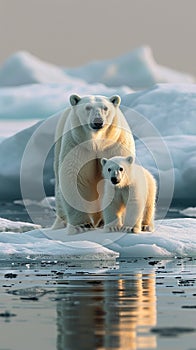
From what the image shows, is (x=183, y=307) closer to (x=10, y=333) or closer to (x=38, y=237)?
(x=10, y=333)

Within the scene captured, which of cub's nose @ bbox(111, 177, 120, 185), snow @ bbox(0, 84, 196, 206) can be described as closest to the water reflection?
cub's nose @ bbox(111, 177, 120, 185)

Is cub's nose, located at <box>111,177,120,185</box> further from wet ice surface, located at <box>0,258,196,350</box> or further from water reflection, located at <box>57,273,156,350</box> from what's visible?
water reflection, located at <box>57,273,156,350</box>

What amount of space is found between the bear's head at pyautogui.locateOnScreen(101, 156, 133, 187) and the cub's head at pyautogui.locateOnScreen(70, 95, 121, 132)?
1.56 ft

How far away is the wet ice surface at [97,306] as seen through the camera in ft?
21.5

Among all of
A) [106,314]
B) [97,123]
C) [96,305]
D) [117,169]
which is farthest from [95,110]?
[106,314]

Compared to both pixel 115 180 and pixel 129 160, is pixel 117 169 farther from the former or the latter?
pixel 129 160

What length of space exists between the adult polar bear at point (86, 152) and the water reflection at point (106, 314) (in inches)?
149

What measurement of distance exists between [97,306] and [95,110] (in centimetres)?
587

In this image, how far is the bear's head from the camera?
43.8ft

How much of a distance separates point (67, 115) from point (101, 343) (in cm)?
887

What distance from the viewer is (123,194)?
13.5 meters

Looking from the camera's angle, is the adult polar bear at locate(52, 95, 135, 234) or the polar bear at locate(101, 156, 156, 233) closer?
the polar bear at locate(101, 156, 156, 233)

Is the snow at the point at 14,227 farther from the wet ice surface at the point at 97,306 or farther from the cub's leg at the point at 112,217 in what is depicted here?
the wet ice surface at the point at 97,306

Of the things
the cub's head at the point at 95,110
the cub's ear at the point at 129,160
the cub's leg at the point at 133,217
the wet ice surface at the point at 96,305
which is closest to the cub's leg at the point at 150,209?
the cub's leg at the point at 133,217
